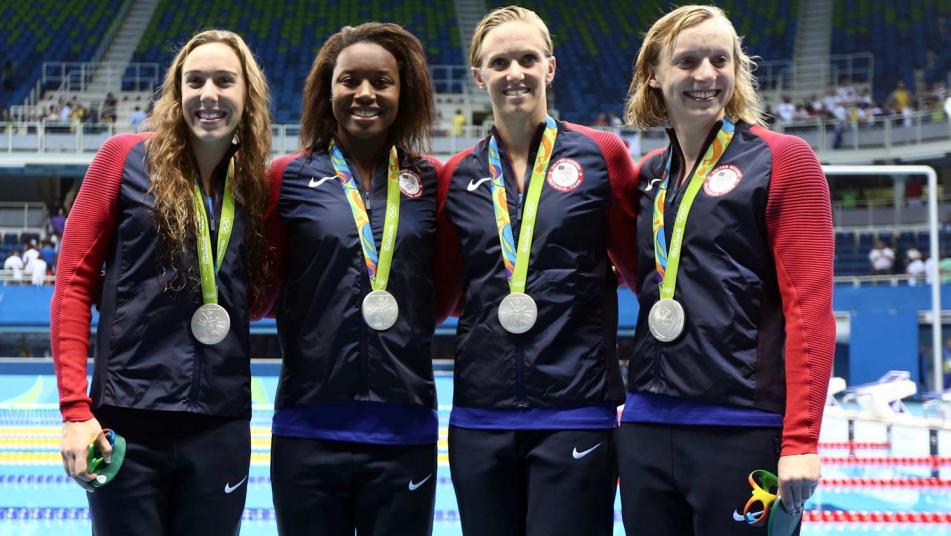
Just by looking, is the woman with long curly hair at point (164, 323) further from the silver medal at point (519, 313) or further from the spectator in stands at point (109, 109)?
the spectator in stands at point (109, 109)

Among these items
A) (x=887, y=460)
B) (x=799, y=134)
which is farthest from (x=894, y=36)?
(x=887, y=460)

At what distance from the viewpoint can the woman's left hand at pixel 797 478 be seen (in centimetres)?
199

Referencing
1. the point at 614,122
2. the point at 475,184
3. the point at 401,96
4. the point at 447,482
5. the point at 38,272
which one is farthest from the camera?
the point at 614,122

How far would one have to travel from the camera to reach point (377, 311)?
237cm

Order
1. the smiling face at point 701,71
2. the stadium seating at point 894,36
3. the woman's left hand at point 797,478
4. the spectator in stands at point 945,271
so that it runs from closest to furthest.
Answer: the woman's left hand at point 797,478 < the smiling face at point 701,71 < the spectator in stands at point 945,271 < the stadium seating at point 894,36

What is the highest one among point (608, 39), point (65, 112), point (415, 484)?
point (608, 39)

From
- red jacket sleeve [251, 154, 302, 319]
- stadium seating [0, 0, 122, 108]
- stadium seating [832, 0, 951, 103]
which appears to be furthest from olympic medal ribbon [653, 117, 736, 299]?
stadium seating [0, 0, 122, 108]

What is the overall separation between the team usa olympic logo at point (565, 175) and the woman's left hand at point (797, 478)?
800 mm

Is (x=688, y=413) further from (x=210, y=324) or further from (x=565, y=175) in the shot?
(x=210, y=324)

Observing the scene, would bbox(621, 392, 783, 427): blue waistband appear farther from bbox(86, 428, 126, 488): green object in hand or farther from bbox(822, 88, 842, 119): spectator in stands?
bbox(822, 88, 842, 119): spectator in stands

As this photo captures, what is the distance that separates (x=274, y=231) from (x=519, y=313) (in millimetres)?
679

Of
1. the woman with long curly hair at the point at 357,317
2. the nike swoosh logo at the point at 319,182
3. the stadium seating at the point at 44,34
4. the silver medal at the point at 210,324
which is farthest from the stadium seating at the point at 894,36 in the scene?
the silver medal at the point at 210,324

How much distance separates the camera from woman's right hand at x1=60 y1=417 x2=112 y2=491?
2.13 m

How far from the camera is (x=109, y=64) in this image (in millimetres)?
17797
